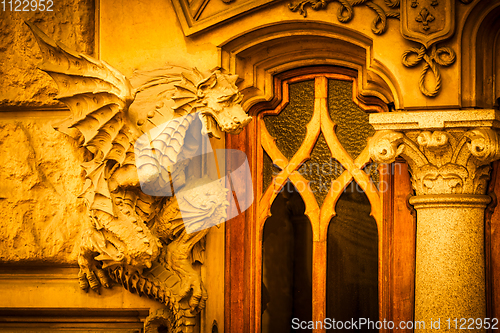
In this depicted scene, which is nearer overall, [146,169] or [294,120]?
[146,169]

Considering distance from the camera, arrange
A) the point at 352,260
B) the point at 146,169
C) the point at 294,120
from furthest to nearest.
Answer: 1. the point at 294,120
2. the point at 352,260
3. the point at 146,169

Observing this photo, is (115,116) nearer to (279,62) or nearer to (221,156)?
(221,156)

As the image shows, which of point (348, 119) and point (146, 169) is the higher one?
point (348, 119)

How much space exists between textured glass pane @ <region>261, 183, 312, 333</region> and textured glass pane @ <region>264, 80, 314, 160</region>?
233mm

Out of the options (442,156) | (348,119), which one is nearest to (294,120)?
(348,119)

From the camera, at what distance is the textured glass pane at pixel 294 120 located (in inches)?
159

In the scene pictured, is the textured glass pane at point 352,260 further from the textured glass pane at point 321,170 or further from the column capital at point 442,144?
the column capital at point 442,144

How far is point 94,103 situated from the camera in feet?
11.5

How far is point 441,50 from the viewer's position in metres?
3.39

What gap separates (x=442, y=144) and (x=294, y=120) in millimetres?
1016

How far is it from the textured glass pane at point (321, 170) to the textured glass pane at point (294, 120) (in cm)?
10

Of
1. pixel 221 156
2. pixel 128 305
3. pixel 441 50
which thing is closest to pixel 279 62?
pixel 221 156

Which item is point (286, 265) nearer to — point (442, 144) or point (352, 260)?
point (352, 260)

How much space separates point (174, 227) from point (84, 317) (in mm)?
735
